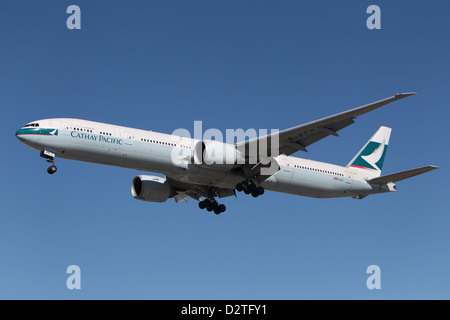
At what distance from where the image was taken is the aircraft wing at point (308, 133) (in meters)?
34.4

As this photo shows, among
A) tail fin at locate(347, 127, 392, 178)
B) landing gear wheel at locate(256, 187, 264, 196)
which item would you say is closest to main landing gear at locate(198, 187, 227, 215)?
landing gear wheel at locate(256, 187, 264, 196)

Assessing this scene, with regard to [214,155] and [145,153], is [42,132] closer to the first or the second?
[145,153]

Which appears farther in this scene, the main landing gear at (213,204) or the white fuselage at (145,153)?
the main landing gear at (213,204)

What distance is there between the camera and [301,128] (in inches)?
1443

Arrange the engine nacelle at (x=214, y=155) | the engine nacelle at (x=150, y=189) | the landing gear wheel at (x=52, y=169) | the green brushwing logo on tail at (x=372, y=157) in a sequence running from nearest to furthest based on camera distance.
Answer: the landing gear wheel at (x=52, y=169) < the engine nacelle at (x=214, y=155) < the engine nacelle at (x=150, y=189) < the green brushwing logo on tail at (x=372, y=157)

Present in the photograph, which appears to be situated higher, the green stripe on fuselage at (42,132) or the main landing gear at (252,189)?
the green stripe on fuselage at (42,132)

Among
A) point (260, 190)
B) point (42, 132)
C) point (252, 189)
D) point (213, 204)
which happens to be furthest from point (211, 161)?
point (42, 132)

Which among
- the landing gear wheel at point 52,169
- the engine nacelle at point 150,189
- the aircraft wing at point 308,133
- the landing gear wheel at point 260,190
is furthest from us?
the engine nacelle at point 150,189

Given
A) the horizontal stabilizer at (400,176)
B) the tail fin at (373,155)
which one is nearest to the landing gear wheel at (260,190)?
the horizontal stabilizer at (400,176)

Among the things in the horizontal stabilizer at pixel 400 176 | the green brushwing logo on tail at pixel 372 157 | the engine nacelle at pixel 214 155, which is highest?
the green brushwing logo on tail at pixel 372 157

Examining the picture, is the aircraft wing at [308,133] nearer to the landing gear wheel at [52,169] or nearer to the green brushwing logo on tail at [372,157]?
the green brushwing logo on tail at [372,157]

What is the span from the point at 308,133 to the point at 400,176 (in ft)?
Result: 28.4

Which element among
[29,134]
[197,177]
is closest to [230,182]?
[197,177]

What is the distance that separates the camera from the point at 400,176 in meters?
42.4
